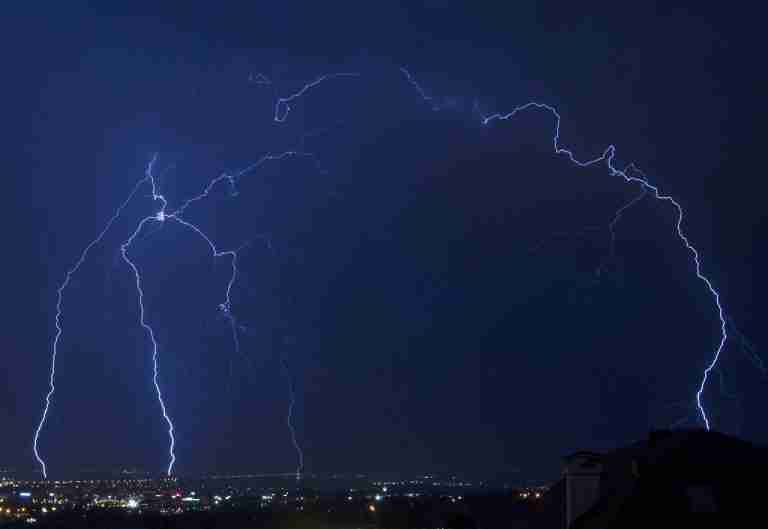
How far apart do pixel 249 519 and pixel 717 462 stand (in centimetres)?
3969

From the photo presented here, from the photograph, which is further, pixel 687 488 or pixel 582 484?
pixel 582 484

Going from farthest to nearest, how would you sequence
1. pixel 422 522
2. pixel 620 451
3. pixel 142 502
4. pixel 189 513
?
pixel 142 502
pixel 189 513
pixel 422 522
pixel 620 451

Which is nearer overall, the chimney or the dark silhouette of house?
the dark silhouette of house

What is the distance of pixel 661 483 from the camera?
12578 millimetres

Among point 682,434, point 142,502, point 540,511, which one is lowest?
point 142,502

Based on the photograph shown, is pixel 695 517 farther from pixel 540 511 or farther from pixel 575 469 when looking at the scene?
pixel 540 511

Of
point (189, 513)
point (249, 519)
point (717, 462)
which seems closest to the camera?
point (717, 462)

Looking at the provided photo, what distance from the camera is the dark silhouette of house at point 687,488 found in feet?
39.4

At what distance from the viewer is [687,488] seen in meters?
12.4

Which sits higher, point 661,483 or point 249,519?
point 661,483

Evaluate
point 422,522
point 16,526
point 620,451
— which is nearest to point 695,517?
point 620,451

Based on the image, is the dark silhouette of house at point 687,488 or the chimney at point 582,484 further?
the chimney at point 582,484

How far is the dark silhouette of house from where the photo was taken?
1200 cm

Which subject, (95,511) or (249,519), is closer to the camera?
(249,519)
